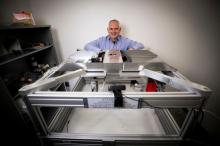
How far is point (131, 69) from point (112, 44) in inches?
47.5

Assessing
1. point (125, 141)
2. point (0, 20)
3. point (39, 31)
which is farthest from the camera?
point (0, 20)

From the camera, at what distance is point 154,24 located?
1.91 m

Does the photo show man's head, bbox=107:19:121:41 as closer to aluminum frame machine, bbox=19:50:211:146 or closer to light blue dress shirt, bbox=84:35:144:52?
light blue dress shirt, bbox=84:35:144:52

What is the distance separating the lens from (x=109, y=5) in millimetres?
1824

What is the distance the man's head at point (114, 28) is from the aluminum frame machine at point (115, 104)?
93 cm

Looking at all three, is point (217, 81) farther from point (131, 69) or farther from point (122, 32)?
point (131, 69)

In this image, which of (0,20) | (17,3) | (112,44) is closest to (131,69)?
(112,44)

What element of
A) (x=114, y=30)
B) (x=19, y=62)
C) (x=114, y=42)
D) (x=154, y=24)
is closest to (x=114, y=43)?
(x=114, y=42)

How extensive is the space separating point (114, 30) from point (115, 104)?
4.90 ft

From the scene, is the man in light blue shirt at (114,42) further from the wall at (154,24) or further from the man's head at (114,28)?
the wall at (154,24)

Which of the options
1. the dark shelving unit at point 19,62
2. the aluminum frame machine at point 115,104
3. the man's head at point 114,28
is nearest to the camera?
the aluminum frame machine at point 115,104

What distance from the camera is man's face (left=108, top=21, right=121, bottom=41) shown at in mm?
1761

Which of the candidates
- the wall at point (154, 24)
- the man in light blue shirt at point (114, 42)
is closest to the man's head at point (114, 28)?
the man in light blue shirt at point (114, 42)

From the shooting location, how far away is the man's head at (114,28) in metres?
1.76
